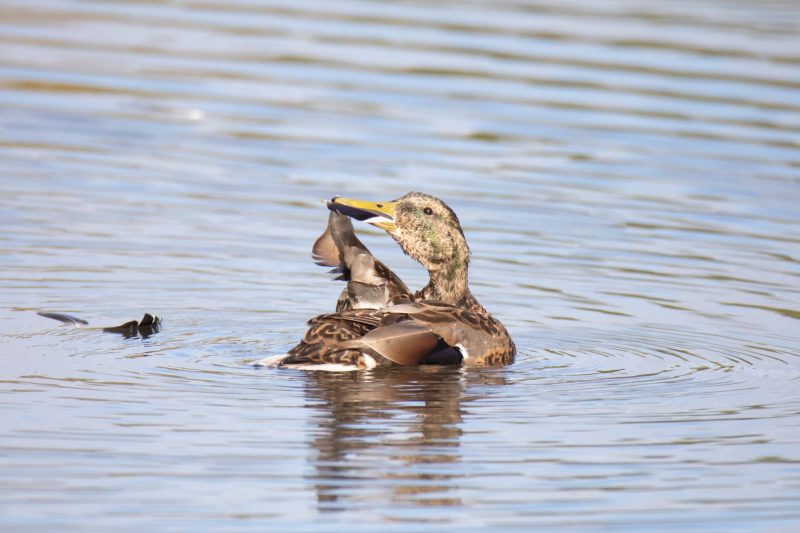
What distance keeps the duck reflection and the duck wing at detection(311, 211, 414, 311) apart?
61 centimetres

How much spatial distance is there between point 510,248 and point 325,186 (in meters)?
2.45

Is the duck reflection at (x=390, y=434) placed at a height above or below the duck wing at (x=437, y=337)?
below

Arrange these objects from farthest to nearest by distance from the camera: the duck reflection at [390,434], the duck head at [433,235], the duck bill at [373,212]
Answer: the duck head at [433,235], the duck bill at [373,212], the duck reflection at [390,434]

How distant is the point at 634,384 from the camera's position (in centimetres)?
975

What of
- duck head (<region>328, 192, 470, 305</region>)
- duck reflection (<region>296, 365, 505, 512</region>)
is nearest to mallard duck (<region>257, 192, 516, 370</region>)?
duck head (<region>328, 192, 470, 305</region>)

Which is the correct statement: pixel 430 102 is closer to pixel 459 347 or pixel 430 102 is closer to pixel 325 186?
pixel 325 186

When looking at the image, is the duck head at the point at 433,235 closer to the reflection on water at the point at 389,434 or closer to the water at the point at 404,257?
the water at the point at 404,257

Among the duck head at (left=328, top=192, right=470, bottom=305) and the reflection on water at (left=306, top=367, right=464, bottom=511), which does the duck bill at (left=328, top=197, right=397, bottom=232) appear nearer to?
the duck head at (left=328, top=192, right=470, bottom=305)

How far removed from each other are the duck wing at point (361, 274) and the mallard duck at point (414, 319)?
0.01m

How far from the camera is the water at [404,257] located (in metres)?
7.55

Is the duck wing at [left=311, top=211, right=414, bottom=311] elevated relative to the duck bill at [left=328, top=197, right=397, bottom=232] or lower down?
lower down

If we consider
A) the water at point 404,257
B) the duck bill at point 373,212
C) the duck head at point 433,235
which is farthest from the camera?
the duck head at point 433,235

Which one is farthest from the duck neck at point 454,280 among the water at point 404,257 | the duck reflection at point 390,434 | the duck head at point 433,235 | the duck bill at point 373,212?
the duck reflection at point 390,434

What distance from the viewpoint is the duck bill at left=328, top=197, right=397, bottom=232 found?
10.8 meters
